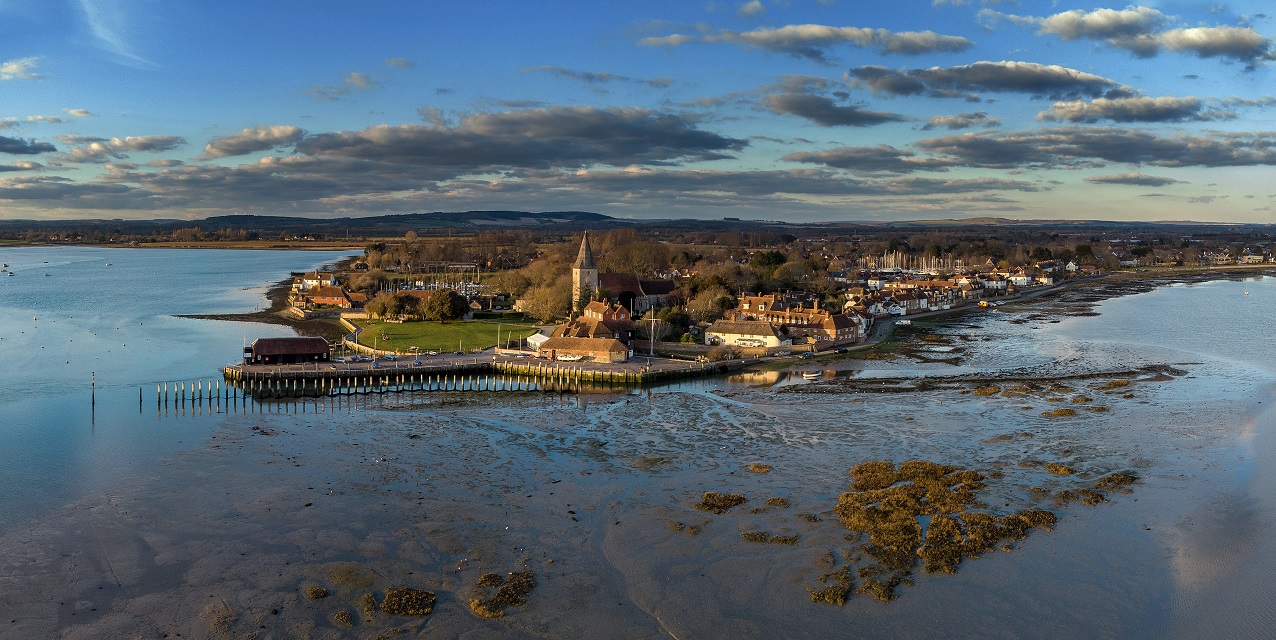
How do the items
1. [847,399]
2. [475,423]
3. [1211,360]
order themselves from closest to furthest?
[475,423] → [847,399] → [1211,360]

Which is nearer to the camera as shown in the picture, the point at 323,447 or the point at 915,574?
the point at 915,574

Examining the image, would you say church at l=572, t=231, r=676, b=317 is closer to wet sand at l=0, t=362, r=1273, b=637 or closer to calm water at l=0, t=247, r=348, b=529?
calm water at l=0, t=247, r=348, b=529

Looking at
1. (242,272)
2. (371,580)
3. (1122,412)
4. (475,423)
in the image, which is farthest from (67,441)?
(242,272)

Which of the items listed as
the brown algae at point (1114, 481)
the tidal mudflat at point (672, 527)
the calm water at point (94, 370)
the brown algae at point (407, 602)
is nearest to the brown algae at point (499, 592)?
the tidal mudflat at point (672, 527)

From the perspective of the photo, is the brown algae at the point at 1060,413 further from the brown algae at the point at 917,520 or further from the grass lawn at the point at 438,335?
the grass lawn at the point at 438,335

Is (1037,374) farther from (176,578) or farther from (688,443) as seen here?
(176,578)

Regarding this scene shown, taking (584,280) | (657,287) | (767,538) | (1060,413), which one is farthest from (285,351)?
(657,287)

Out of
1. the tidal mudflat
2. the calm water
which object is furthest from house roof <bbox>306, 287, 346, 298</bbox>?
the tidal mudflat
